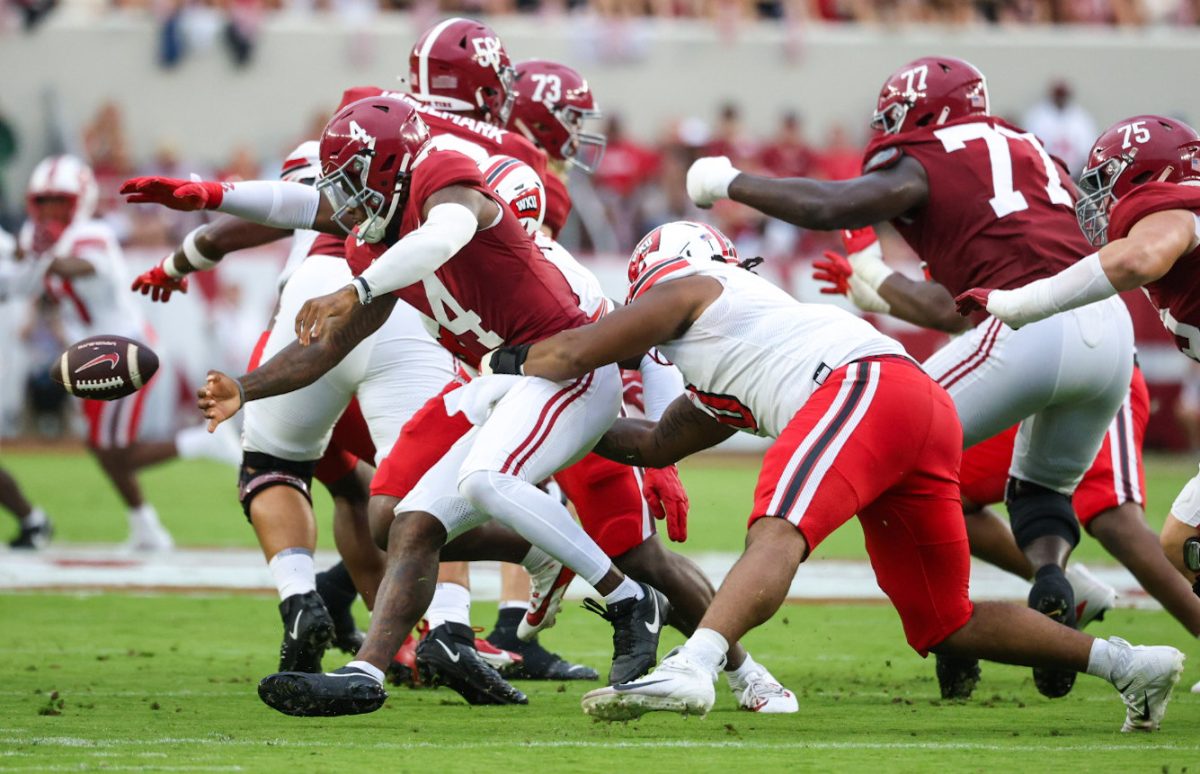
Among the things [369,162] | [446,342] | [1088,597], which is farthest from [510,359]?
[1088,597]

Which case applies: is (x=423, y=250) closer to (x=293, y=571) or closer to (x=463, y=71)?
(x=293, y=571)

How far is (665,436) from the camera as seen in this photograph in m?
4.99

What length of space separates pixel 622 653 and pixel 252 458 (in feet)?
5.30

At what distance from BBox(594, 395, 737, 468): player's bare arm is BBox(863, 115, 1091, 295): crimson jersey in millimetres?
1286

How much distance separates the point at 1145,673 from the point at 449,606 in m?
2.13

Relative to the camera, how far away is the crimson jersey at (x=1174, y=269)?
4.72 meters

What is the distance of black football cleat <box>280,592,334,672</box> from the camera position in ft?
17.4

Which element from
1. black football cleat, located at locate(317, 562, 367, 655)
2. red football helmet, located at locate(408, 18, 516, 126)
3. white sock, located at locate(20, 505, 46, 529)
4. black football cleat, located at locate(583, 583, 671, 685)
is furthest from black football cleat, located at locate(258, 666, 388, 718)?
white sock, located at locate(20, 505, 46, 529)

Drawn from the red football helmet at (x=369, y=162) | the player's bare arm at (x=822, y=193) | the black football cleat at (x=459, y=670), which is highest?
the red football helmet at (x=369, y=162)

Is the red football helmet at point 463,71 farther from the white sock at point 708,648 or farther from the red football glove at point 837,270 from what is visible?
the white sock at point 708,648

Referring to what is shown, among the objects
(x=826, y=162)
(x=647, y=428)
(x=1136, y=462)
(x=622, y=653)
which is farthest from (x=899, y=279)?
(x=826, y=162)

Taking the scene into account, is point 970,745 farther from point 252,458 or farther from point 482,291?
point 252,458

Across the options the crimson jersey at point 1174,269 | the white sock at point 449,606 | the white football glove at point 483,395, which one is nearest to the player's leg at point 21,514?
the white sock at point 449,606

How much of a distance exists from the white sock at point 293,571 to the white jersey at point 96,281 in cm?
473
